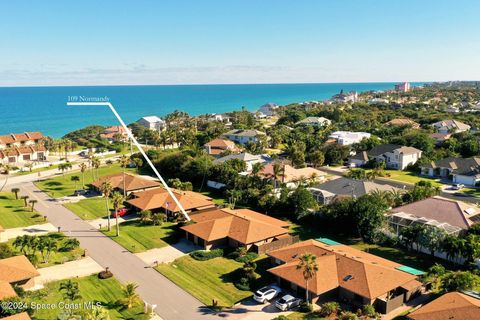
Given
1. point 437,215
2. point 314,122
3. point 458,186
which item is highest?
point 314,122

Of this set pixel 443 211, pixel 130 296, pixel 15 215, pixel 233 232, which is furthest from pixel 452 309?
pixel 15 215

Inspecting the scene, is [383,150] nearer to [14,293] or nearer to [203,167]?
[203,167]

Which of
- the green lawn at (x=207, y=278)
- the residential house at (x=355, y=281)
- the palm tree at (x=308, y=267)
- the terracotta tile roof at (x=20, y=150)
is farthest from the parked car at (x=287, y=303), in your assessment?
the terracotta tile roof at (x=20, y=150)

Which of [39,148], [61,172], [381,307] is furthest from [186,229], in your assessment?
[39,148]

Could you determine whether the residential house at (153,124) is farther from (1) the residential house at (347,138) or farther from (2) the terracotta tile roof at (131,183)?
(2) the terracotta tile roof at (131,183)

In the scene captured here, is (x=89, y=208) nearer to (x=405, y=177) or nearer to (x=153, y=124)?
(x=405, y=177)

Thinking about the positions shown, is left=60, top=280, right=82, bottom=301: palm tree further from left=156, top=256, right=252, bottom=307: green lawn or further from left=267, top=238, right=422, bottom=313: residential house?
left=267, top=238, right=422, bottom=313: residential house

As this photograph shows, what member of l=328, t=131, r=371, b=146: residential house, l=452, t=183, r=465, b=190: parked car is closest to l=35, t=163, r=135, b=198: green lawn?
l=328, t=131, r=371, b=146: residential house
